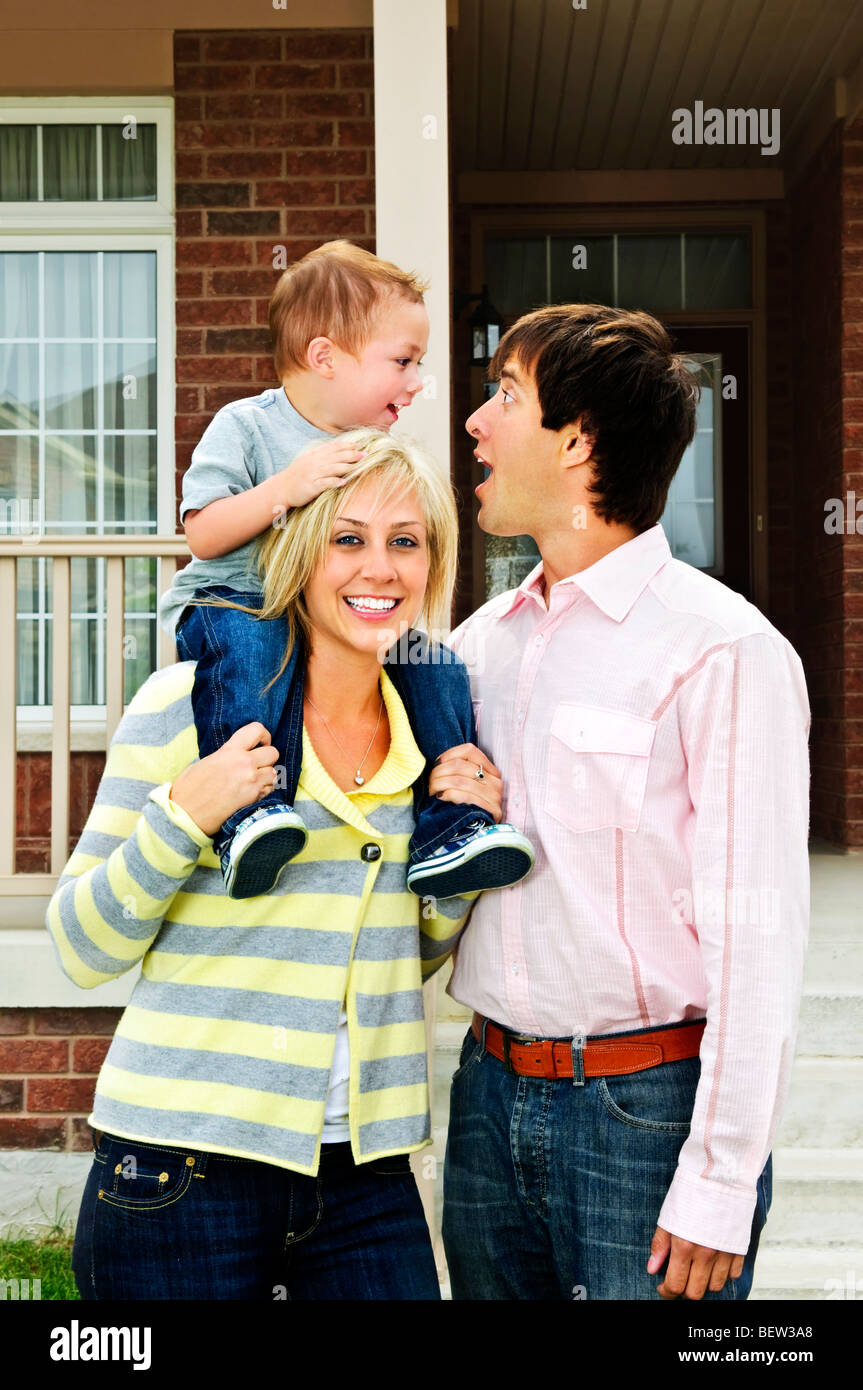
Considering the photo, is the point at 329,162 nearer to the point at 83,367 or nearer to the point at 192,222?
the point at 192,222

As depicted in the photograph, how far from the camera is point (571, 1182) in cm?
162

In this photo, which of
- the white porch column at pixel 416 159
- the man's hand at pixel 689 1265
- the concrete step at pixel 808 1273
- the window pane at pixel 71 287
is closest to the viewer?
the man's hand at pixel 689 1265

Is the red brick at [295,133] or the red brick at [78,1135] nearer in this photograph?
the red brick at [78,1135]

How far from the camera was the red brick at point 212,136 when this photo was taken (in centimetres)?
476

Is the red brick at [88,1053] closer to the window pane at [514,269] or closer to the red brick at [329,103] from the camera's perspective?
the red brick at [329,103]

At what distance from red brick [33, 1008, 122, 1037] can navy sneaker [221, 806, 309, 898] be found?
2230 millimetres

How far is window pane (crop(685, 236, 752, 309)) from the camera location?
628 cm

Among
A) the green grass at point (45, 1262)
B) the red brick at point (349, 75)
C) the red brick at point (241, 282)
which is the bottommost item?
the green grass at point (45, 1262)

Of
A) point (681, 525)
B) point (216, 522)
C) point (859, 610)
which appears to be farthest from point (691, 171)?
point (216, 522)

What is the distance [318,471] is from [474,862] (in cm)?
60

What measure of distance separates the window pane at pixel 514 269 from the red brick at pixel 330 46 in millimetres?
1666

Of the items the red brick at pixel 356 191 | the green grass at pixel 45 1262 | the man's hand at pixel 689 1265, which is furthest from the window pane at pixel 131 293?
the man's hand at pixel 689 1265
